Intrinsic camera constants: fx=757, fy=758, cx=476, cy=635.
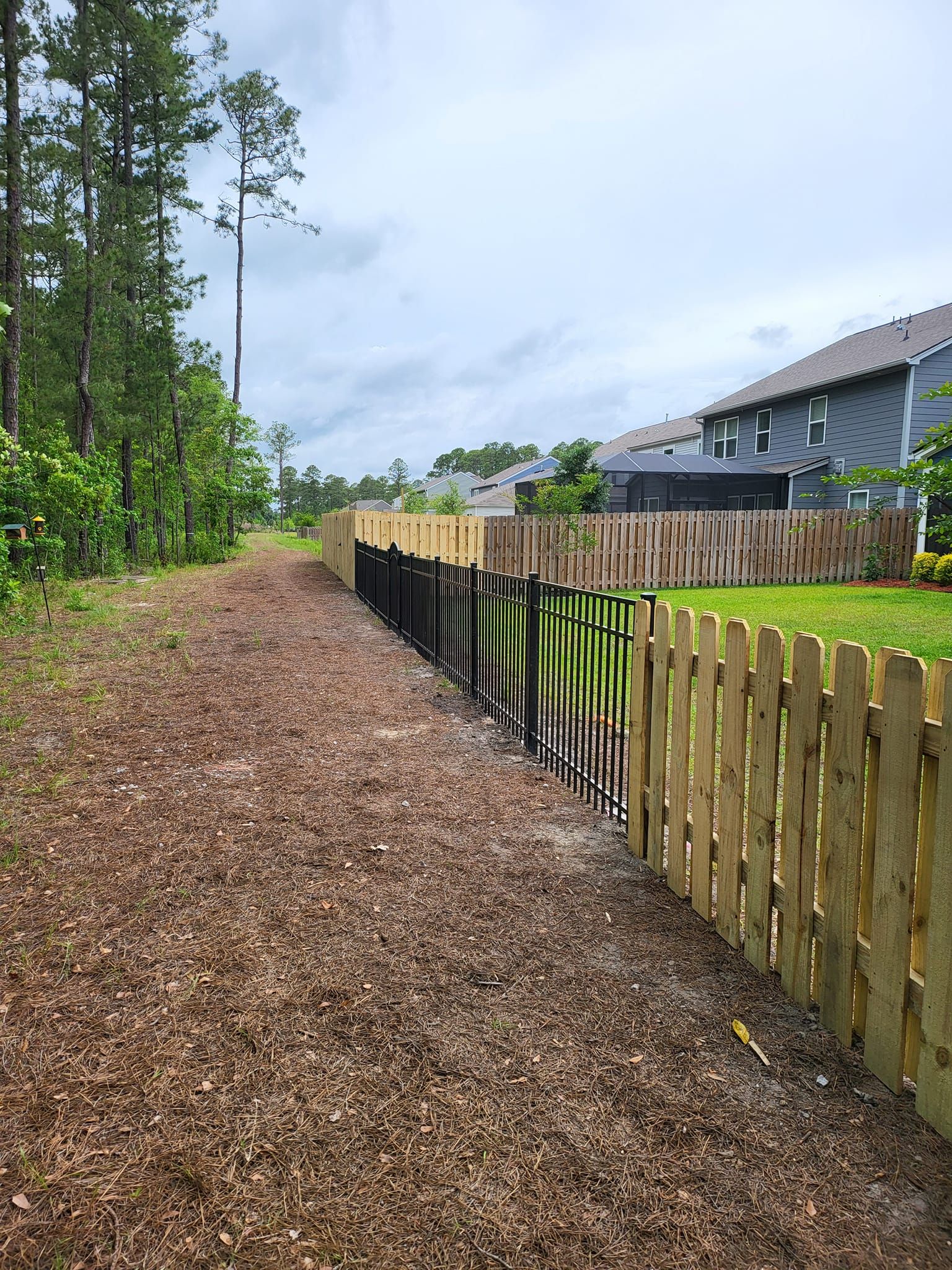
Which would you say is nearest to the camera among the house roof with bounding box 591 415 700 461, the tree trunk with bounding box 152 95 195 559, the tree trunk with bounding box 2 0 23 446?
the tree trunk with bounding box 2 0 23 446

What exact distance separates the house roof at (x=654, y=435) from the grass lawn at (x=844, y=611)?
15041 millimetres

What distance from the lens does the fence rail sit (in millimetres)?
2041

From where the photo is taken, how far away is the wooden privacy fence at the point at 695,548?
18.5 meters

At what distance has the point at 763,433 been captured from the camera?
26.5 metres

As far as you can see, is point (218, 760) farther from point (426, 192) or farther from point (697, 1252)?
point (426, 192)

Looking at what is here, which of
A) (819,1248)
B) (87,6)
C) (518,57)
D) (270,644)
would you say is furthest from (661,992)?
(87,6)

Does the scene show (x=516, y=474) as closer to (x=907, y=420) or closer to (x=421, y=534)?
(x=907, y=420)

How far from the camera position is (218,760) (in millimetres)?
5352

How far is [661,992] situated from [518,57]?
10.9 meters

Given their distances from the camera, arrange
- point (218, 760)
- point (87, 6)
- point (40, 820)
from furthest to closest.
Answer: point (87, 6) → point (218, 760) → point (40, 820)

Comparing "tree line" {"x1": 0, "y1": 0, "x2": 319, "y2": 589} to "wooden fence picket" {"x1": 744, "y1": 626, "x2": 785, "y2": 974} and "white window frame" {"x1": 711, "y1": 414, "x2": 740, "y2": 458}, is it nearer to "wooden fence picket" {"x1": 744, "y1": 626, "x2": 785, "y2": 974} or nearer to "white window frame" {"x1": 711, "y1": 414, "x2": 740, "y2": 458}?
"wooden fence picket" {"x1": 744, "y1": 626, "x2": 785, "y2": 974}

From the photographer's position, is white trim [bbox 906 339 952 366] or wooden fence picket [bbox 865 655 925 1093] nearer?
wooden fence picket [bbox 865 655 925 1093]

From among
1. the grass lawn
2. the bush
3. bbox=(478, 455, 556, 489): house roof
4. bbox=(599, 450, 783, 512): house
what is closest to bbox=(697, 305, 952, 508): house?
bbox=(599, 450, 783, 512): house

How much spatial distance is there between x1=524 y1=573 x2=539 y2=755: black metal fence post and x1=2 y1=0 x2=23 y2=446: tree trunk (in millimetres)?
13355
